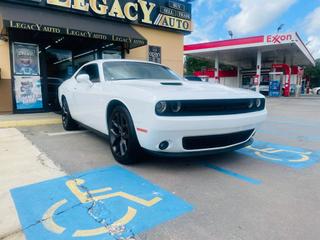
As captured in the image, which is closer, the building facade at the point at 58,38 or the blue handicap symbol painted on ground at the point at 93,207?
the blue handicap symbol painted on ground at the point at 93,207

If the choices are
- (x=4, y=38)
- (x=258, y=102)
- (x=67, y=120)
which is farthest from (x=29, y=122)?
(x=258, y=102)

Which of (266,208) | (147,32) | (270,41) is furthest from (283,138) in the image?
(270,41)

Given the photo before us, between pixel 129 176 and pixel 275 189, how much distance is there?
161 centimetres

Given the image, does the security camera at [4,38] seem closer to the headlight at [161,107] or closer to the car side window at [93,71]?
the car side window at [93,71]

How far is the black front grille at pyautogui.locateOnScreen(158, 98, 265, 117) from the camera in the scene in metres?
2.92

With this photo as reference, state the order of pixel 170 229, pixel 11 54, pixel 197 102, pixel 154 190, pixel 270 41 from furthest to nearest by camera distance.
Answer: pixel 270 41 → pixel 11 54 → pixel 197 102 → pixel 154 190 → pixel 170 229

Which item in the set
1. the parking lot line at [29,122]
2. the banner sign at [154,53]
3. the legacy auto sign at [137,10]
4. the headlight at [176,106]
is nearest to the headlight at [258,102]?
→ the headlight at [176,106]

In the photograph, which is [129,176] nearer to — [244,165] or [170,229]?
[170,229]

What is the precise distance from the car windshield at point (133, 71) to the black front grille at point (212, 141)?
164 cm

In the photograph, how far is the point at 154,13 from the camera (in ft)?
37.3

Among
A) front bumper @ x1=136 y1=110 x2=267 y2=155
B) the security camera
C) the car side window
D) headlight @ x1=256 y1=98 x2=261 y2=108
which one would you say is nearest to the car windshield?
the car side window

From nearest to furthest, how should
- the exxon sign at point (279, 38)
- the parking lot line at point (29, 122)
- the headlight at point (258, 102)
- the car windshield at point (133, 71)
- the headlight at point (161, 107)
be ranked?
the headlight at point (161, 107)
the headlight at point (258, 102)
the car windshield at point (133, 71)
the parking lot line at point (29, 122)
the exxon sign at point (279, 38)

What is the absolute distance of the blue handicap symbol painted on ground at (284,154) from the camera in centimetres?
373

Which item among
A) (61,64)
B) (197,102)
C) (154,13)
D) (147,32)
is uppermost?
(154,13)
